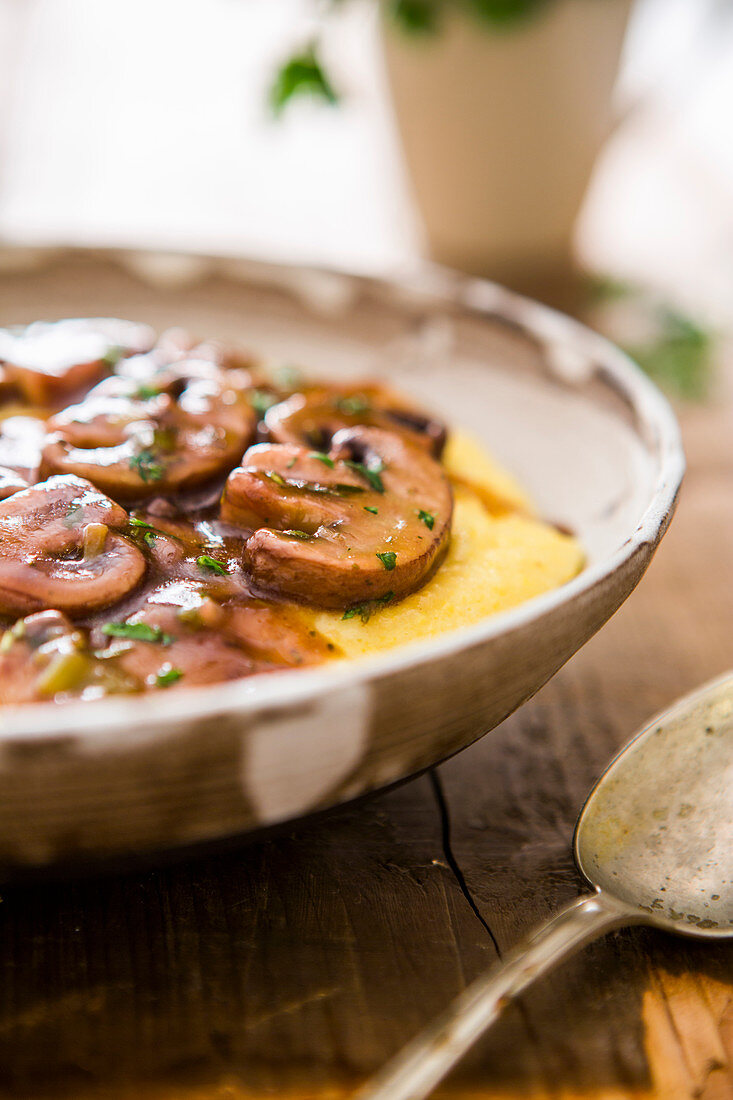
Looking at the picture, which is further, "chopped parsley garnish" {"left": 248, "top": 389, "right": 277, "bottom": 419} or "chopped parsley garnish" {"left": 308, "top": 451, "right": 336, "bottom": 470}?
"chopped parsley garnish" {"left": 248, "top": 389, "right": 277, "bottom": 419}

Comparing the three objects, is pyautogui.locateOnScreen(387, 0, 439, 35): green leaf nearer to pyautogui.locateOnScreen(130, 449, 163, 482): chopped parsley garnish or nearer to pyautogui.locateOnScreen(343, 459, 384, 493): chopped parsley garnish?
pyautogui.locateOnScreen(343, 459, 384, 493): chopped parsley garnish

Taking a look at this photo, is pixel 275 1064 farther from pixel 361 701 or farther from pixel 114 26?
pixel 114 26

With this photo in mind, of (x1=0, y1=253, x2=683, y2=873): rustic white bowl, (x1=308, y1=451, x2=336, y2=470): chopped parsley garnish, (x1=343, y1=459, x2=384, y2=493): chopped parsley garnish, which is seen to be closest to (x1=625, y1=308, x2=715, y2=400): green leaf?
(x1=0, y1=253, x2=683, y2=873): rustic white bowl

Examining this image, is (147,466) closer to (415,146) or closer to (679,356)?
(679,356)

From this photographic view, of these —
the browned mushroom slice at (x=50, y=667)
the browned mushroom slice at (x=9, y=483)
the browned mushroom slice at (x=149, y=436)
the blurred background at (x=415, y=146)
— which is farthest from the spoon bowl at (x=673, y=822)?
the blurred background at (x=415, y=146)

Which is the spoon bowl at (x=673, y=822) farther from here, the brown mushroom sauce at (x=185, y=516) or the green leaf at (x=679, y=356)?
the green leaf at (x=679, y=356)

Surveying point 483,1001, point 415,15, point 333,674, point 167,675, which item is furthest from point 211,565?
point 415,15
